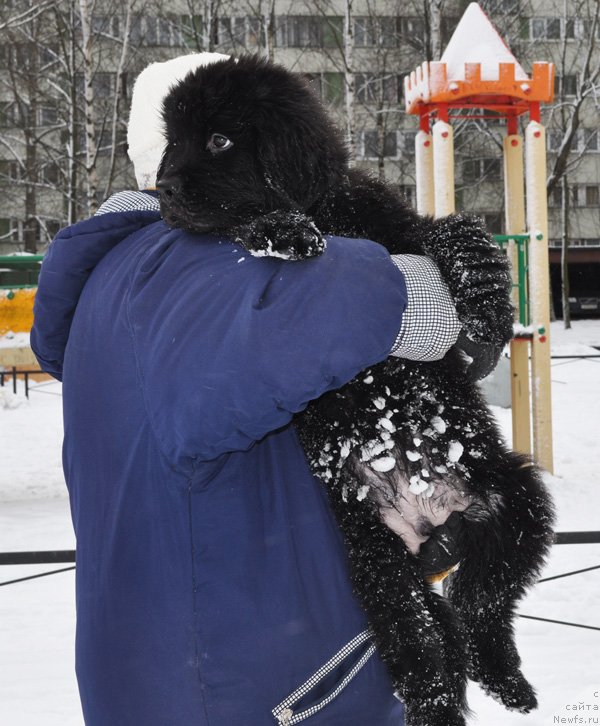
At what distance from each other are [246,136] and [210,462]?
0.56 meters

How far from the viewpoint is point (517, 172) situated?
18.8 feet

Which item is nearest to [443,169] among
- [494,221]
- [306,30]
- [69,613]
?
[69,613]

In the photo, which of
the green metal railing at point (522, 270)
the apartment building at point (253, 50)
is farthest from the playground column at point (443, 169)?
the apartment building at point (253, 50)

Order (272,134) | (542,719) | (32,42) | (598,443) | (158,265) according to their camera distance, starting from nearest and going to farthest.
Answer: (158,265) → (272,134) → (542,719) → (598,443) → (32,42)

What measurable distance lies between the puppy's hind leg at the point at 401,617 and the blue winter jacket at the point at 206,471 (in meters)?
0.10

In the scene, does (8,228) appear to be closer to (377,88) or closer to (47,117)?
(47,117)

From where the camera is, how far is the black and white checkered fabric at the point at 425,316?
3.52 ft

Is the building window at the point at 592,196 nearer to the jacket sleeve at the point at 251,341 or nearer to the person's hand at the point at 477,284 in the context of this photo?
the person's hand at the point at 477,284

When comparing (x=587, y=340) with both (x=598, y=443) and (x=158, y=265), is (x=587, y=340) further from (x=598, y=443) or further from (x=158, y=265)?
(x=158, y=265)

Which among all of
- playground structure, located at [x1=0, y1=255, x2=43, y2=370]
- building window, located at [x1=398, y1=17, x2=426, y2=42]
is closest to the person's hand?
playground structure, located at [x1=0, y1=255, x2=43, y2=370]

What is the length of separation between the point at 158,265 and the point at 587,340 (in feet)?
59.0

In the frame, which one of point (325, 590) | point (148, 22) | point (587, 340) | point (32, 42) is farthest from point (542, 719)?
point (148, 22)

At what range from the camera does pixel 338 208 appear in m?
1.42

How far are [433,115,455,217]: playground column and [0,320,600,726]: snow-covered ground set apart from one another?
1973 mm
